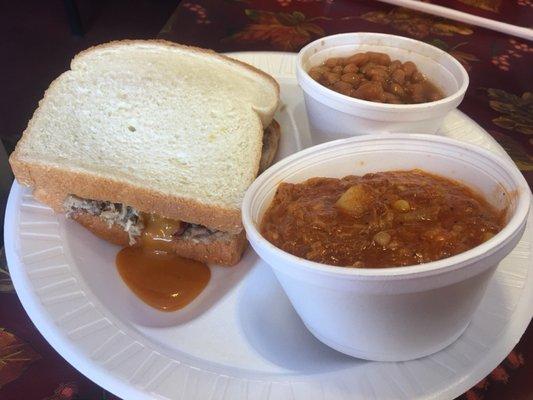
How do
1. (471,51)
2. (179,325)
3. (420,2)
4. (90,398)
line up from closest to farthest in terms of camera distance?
(90,398), (179,325), (471,51), (420,2)

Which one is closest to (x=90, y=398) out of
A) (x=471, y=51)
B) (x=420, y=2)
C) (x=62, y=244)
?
(x=62, y=244)

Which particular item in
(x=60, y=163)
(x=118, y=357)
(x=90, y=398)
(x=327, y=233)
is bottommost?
(x=90, y=398)

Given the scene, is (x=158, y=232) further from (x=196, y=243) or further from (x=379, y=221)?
(x=379, y=221)

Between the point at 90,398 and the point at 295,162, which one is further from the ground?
the point at 295,162

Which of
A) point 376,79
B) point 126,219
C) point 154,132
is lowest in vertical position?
point 126,219

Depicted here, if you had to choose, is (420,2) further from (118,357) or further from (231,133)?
(118,357)

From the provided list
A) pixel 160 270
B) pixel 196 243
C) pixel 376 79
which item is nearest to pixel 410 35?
pixel 376 79

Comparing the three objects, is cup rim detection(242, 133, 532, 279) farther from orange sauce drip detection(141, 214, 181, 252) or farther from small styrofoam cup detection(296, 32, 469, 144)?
orange sauce drip detection(141, 214, 181, 252)
